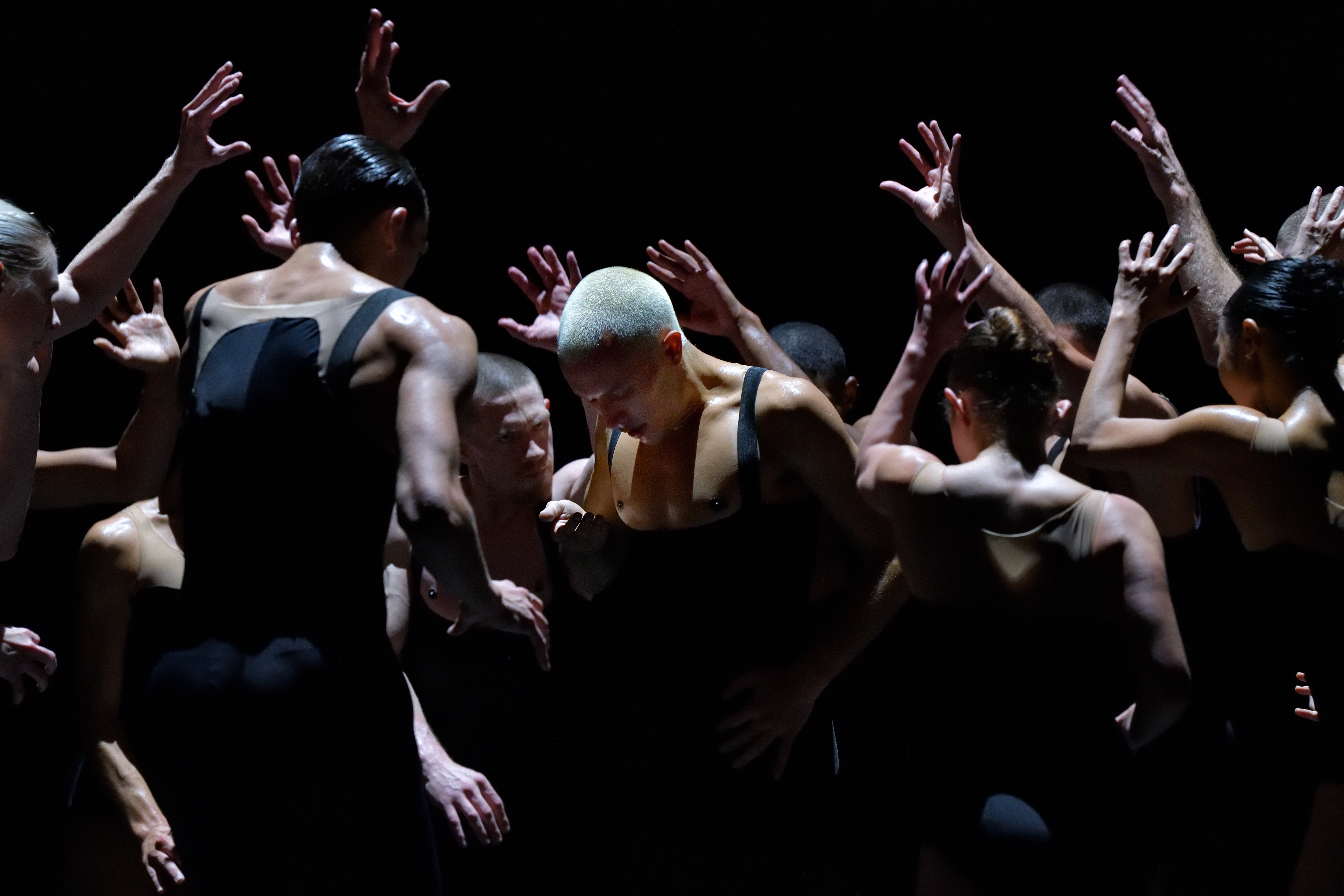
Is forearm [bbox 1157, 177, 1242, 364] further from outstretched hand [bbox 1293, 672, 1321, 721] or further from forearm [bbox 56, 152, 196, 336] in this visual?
forearm [bbox 56, 152, 196, 336]

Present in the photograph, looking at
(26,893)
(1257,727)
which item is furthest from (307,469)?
(26,893)

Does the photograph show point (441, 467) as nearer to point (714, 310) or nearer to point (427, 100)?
point (427, 100)

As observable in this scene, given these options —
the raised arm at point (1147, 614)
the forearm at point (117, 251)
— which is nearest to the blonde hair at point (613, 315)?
the forearm at point (117, 251)

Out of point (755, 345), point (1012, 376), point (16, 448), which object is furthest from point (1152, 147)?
point (16, 448)

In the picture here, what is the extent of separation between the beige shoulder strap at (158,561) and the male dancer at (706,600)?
78 cm

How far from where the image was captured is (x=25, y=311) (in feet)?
8.14

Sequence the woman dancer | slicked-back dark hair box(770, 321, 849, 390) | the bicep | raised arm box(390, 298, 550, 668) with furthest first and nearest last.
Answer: slicked-back dark hair box(770, 321, 849, 390), the bicep, the woman dancer, raised arm box(390, 298, 550, 668)

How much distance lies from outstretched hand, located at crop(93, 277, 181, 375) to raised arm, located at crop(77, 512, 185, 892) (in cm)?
34

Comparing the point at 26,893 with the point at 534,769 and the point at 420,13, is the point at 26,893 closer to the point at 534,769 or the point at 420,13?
the point at 534,769

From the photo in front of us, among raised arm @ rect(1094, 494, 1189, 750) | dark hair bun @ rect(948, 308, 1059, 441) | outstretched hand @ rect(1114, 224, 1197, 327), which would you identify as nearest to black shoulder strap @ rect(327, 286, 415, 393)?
dark hair bun @ rect(948, 308, 1059, 441)

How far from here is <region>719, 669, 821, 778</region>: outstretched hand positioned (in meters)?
2.53

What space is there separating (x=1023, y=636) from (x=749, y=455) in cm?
73

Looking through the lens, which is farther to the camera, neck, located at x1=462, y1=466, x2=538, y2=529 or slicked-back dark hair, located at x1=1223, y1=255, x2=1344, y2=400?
neck, located at x1=462, y1=466, x2=538, y2=529

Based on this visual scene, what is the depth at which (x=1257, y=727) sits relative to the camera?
2.87 metres
